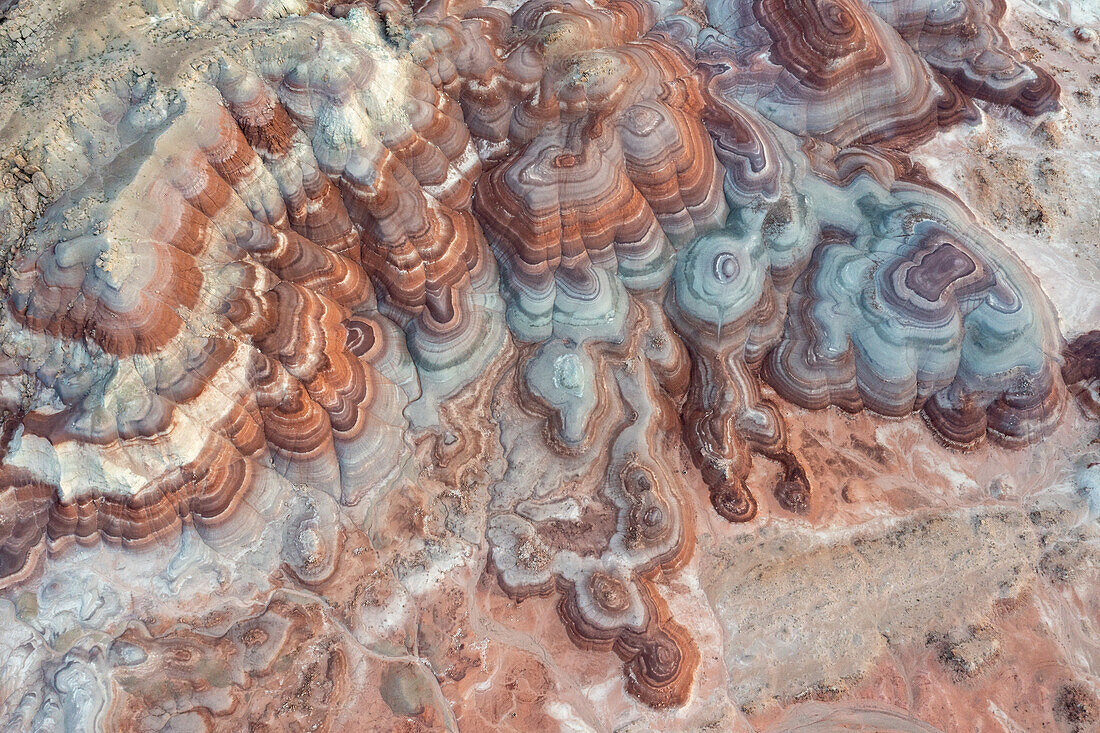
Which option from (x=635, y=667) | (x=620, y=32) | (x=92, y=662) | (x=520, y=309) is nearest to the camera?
(x=92, y=662)

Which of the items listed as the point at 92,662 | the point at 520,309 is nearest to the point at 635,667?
the point at 520,309

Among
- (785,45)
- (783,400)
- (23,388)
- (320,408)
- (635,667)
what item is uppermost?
(785,45)

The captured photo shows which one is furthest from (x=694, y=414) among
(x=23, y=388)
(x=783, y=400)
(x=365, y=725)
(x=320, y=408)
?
(x=23, y=388)

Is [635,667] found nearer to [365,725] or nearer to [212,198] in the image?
[365,725]

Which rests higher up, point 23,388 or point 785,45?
point 785,45

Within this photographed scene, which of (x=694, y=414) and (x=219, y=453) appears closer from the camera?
(x=219, y=453)

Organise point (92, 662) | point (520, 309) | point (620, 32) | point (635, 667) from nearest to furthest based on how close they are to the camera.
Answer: point (92, 662) → point (635, 667) → point (520, 309) → point (620, 32)
